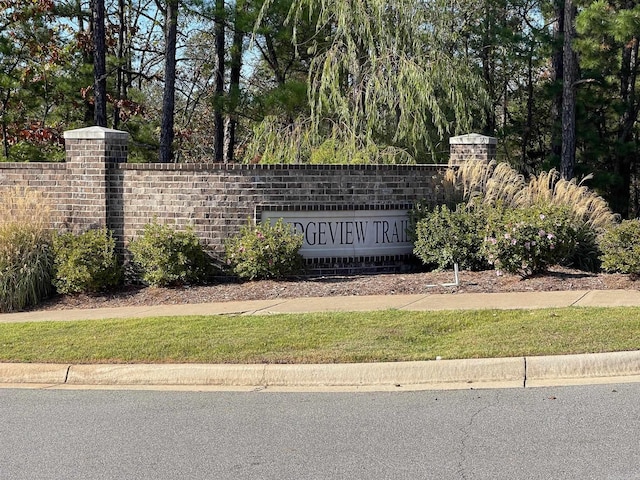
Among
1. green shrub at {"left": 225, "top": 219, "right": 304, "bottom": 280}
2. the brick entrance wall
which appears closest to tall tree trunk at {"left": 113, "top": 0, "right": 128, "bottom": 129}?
the brick entrance wall

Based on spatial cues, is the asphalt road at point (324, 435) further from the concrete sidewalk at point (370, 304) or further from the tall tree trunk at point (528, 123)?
the tall tree trunk at point (528, 123)

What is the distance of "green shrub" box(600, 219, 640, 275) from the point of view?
416 inches

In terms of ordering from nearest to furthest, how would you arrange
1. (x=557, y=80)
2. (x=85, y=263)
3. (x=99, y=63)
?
(x=85, y=263)
(x=99, y=63)
(x=557, y=80)

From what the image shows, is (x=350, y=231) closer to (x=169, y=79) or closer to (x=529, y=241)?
(x=529, y=241)

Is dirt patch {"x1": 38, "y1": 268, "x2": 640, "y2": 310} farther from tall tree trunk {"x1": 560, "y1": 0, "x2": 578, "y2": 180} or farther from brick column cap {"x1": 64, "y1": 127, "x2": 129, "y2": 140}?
tall tree trunk {"x1": 560, "y1": 0, "x2": 578, "y2": 180}

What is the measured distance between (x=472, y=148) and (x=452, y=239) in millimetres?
2446

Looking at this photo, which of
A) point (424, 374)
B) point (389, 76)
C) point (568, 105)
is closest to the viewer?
point (424, 374)

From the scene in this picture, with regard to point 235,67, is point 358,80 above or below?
below

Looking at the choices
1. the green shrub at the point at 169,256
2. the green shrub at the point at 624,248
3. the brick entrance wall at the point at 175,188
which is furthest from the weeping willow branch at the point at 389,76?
the green shrub at the point at 624,248

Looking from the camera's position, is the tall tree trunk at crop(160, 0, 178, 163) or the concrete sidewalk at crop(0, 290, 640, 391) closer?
the concrete sidewalk at crop(0, 290, 640, 391)

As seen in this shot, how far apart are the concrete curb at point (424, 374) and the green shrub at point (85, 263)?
446 cm

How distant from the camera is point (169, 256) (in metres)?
11.2

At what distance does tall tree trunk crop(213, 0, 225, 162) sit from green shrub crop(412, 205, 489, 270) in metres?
9.97

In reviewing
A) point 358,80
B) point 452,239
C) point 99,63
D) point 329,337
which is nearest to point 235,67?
point 99,63
